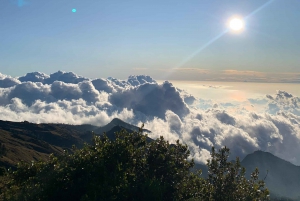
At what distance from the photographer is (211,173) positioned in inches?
1751

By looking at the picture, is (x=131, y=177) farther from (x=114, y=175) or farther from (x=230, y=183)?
(x=230, y=183)

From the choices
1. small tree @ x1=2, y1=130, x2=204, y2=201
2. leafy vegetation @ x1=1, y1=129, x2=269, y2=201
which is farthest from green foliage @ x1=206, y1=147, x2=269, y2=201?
small tree @ x1=2, y1=130, x2=204, y2=201

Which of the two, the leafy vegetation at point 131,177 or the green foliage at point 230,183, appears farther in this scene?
the green foliage at point 230,183

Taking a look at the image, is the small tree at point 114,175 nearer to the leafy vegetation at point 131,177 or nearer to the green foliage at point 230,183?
the leafy vegetation at point 131,177

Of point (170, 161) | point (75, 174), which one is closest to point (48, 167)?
point (75, 174)

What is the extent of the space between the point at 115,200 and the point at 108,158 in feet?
21.1

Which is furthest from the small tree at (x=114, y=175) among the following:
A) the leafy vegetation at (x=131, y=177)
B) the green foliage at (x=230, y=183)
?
the green foliage at (x=230, y=183)

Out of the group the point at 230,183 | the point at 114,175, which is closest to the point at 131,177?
the point at 114,175

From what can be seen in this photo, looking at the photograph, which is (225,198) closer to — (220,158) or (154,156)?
(220,158)

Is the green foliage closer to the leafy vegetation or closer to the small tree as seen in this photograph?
the leafy vegetation

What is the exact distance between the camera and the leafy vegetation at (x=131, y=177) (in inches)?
1393

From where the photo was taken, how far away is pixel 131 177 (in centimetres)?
4038

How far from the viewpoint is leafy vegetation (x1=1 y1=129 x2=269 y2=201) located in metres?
35.4

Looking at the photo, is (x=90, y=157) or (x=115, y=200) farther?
(x=90, y=157)
